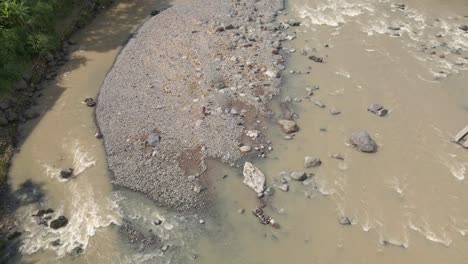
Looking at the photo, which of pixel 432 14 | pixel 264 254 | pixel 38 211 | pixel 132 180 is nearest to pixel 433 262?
pixel 264 254

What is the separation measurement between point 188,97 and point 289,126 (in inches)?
241

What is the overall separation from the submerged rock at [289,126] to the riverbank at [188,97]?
98cm

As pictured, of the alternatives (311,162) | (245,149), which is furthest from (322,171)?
(245,149)

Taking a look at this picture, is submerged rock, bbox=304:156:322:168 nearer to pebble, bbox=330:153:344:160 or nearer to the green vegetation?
pebble, bbox=330:153:344:160

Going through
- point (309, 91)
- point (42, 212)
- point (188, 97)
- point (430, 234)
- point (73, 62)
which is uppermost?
point (73, 62)

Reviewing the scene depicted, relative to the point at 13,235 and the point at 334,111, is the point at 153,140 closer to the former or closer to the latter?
the point at 13,235

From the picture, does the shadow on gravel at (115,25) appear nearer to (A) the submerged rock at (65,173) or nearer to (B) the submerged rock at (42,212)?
(A) the submerged rock at (65,173)

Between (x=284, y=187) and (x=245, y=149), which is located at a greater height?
(x=245, y=149)

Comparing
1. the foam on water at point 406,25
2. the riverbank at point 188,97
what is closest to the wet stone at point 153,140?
the riverbank at point 188,97

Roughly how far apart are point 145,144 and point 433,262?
14426 millimetres

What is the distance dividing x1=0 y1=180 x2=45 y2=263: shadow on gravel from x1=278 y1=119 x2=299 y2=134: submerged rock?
12.6 metres

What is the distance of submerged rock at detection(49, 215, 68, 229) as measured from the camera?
58.1ft

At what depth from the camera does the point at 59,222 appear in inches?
700

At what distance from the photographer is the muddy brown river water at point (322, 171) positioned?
17.3m
